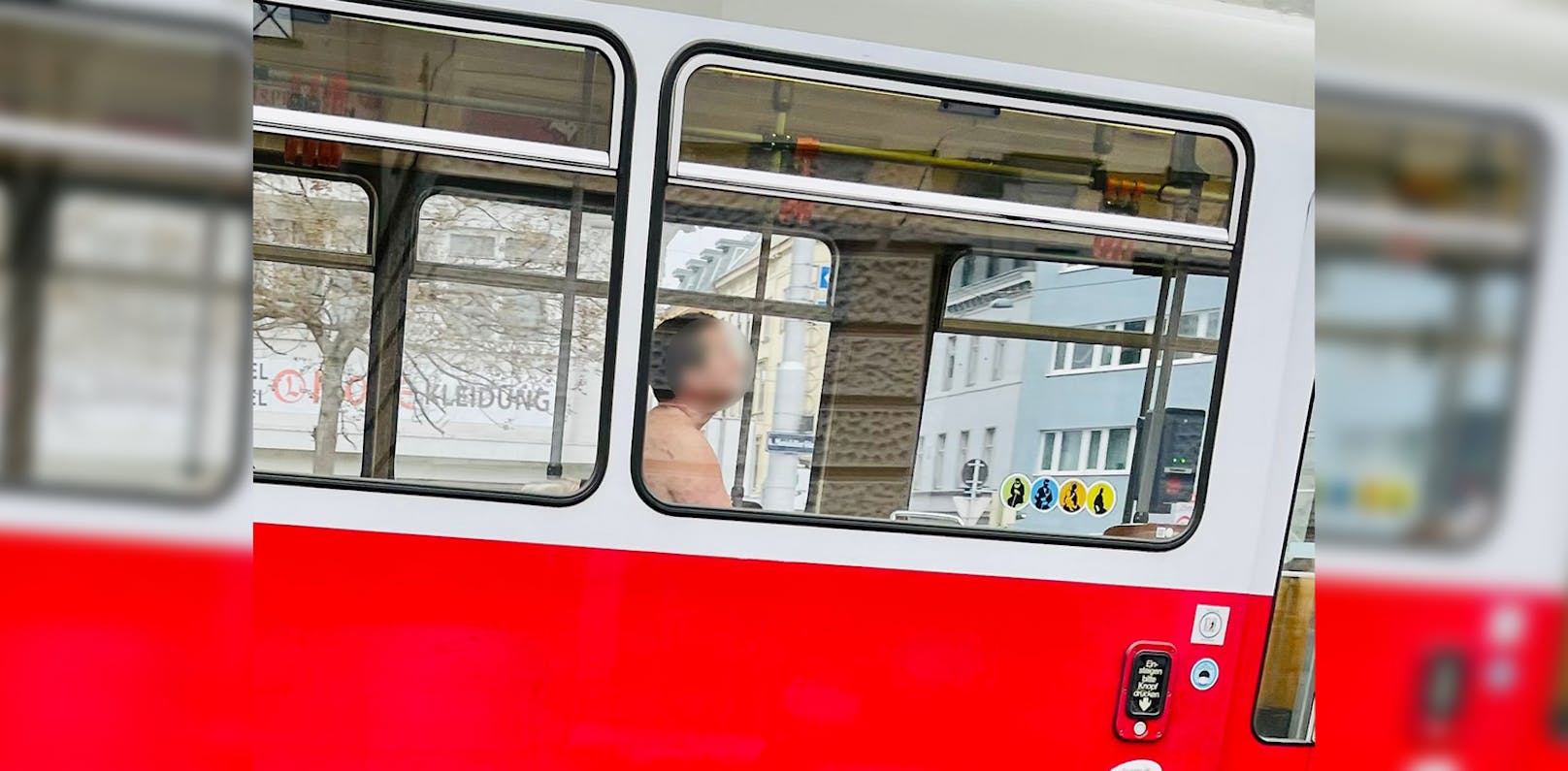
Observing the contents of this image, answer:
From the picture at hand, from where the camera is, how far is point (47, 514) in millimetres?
813

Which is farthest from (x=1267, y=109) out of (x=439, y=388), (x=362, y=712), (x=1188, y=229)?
(x=362, y=712)

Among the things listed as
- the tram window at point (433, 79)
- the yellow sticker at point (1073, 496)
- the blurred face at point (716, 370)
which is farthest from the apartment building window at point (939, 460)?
the tram window at point (433, 79)

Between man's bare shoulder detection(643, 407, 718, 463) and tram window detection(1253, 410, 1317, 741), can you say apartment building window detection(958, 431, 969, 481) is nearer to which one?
man's bare shoulder detection(643, 407, 718, 463)

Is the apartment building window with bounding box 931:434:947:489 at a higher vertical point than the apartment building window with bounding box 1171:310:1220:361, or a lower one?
lower

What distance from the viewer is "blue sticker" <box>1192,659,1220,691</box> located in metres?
3.91

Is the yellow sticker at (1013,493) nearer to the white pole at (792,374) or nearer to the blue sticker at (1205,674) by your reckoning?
Answer: the white pole at (792,374)

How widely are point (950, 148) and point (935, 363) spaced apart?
598 millimetres

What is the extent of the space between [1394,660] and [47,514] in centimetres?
83

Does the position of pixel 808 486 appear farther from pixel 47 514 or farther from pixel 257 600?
pixel 47 514

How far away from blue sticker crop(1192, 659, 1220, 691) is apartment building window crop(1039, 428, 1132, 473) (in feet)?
2.03

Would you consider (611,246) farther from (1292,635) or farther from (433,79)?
(1292,635)

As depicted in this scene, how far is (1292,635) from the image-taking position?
13.1 ft

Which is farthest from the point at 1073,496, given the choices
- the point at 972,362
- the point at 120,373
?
the point at 120,373

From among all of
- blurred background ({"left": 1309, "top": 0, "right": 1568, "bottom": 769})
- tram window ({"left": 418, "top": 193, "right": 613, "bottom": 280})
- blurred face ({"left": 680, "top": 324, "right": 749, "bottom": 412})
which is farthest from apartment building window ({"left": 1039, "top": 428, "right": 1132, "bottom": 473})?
blurred background ({"left": 1309, "top": 0, "right": 1568, "bottom": 769})
